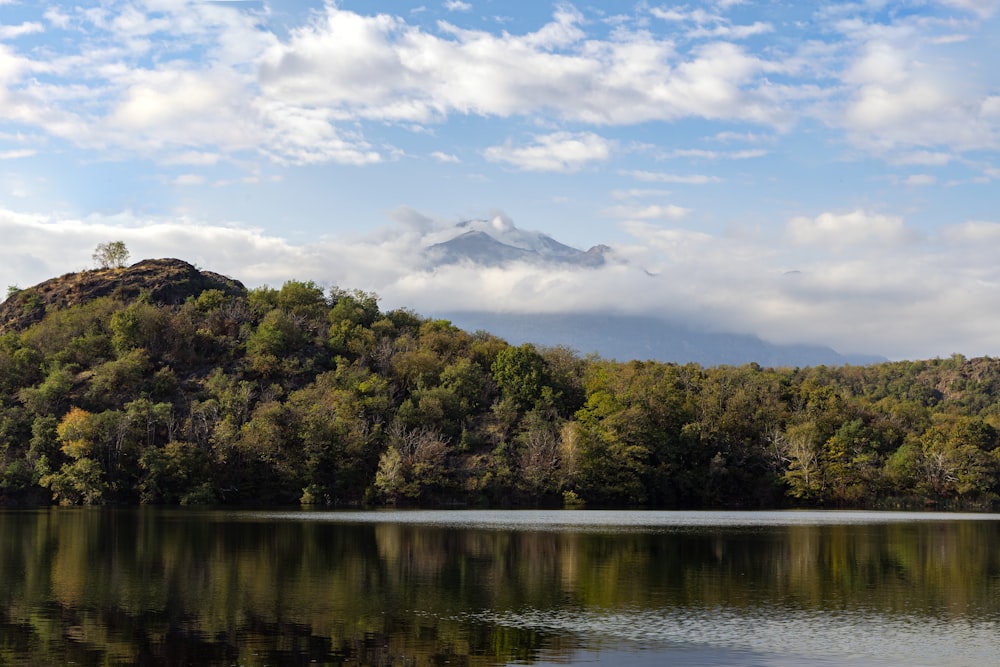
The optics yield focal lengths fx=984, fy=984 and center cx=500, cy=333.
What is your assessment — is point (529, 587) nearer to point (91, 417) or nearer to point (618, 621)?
point (618, 621)

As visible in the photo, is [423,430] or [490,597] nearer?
[490,597]

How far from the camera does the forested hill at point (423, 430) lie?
451 feet

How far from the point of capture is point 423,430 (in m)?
153

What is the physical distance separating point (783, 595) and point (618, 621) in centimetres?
1206

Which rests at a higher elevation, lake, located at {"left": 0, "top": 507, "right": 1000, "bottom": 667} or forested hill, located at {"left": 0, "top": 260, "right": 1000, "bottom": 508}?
forested hill, located at {"left": 0, "top": 260, "right": 1000, "bottom": 508}

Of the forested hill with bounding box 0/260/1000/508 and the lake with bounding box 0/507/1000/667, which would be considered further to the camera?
the forested hill with bounding box 0/260/1000/508

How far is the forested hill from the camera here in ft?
451

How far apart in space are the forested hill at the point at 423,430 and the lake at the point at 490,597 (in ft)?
186

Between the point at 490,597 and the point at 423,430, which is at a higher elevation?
the point at 423,430

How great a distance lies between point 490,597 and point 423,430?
109 meters

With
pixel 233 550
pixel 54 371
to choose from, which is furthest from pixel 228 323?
pixel 233 550

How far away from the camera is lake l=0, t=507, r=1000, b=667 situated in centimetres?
3331

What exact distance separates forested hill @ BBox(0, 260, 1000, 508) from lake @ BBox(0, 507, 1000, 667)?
2238 inches

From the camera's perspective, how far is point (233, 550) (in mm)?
63844
